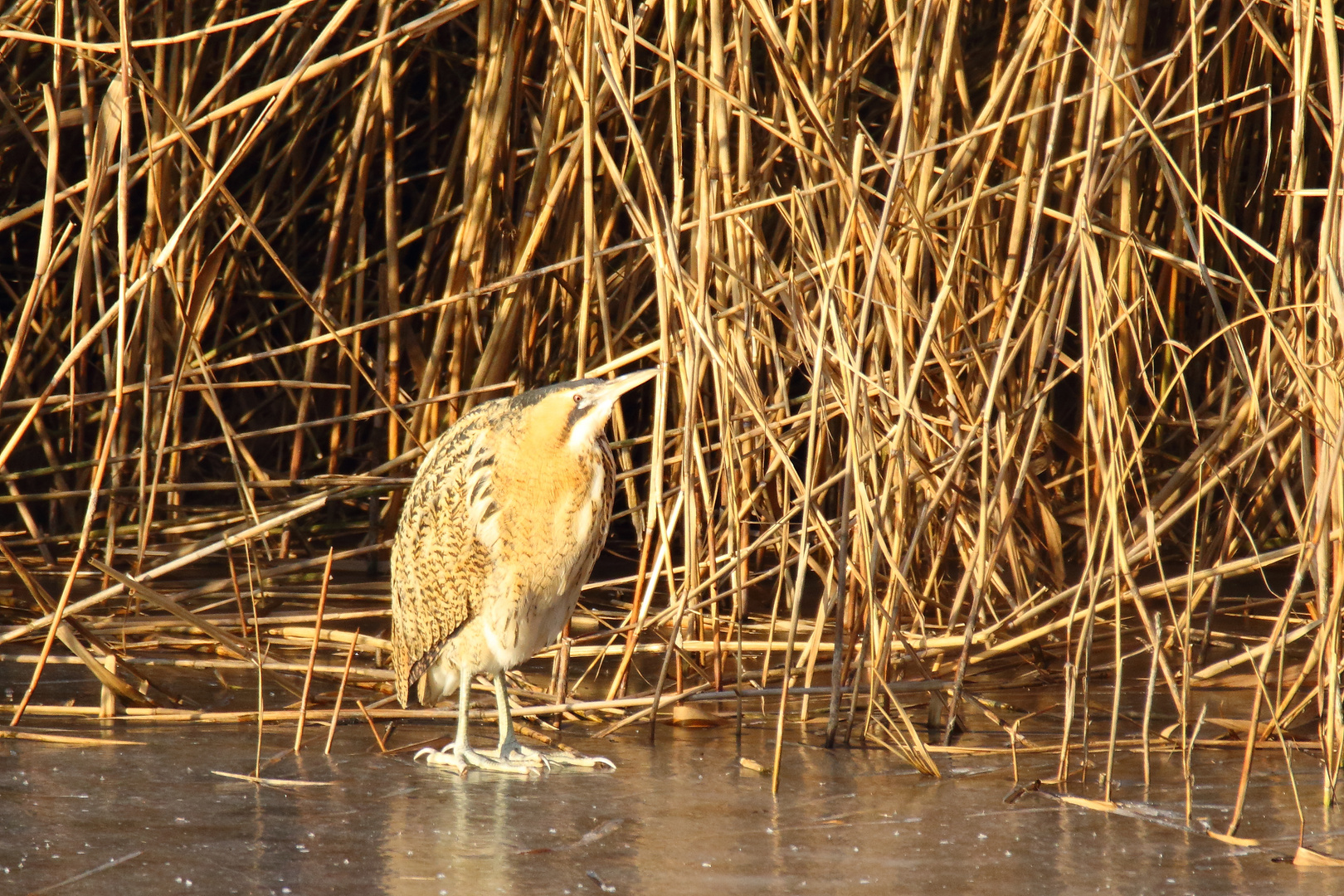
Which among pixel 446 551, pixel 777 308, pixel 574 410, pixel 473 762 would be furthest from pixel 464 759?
pixel 777 308

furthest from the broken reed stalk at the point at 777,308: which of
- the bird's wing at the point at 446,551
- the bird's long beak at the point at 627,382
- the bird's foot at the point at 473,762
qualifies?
the bird's foot at the point at 473,762

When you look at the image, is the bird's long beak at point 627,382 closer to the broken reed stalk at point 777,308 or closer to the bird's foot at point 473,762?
the broken reed stalk at point 777,308

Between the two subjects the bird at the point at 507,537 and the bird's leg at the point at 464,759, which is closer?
the bird's leg at the point at 464,759

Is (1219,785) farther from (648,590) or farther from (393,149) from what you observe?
(393,149)

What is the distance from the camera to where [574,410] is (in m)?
3.32

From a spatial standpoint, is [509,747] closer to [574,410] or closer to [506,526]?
[506,526]

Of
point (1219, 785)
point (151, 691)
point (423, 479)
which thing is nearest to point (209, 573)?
point (151, 691)

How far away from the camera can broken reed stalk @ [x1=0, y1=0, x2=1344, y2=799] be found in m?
3.09

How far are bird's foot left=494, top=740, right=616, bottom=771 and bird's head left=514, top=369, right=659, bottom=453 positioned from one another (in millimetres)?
654

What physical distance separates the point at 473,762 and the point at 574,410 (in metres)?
0.78

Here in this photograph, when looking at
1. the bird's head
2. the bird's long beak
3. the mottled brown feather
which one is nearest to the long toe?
the mottled brown feather

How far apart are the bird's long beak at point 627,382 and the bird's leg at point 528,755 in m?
0.73

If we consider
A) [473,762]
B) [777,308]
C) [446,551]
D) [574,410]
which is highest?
[777,308]

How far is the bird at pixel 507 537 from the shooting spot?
333 cm
